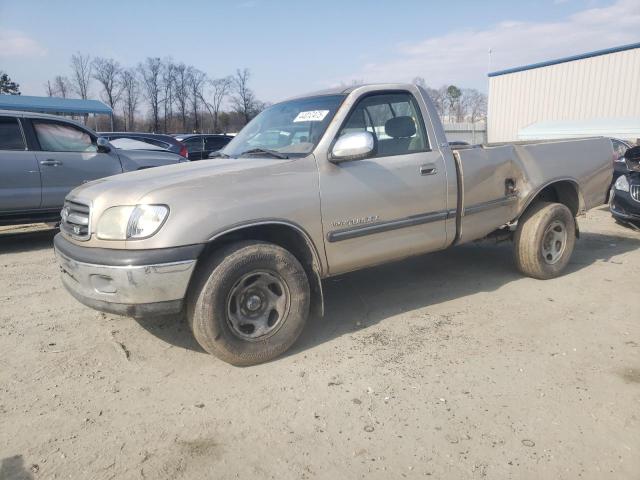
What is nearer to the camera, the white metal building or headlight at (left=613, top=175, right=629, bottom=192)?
headlight at (left=613, top=175, right=629, bottom=192)

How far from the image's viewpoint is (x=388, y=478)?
232 cm

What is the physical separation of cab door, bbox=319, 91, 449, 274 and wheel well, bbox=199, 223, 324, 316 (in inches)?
5.6

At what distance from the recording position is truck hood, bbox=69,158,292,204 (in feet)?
10.2

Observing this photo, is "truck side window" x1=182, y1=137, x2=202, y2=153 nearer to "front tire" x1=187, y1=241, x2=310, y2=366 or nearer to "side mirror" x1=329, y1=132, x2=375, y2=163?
"side mirror" x1=329, y1=132, x2=375, y2=163

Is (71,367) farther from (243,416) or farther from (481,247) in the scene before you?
(481,247)

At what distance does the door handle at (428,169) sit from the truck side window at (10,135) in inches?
226

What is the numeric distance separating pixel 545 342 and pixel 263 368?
2082 mm

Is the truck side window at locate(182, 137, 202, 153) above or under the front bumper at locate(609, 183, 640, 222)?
above

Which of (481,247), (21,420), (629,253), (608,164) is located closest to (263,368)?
(21,420)

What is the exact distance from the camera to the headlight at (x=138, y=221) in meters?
3.02

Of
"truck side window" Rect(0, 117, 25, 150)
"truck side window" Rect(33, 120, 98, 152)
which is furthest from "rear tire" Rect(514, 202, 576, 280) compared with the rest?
"truck side window" Rect(0, 117, 25, 150)

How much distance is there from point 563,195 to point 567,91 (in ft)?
77.4

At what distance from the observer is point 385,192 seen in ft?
12.8

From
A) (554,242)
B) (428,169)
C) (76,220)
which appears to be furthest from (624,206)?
(76,220)
